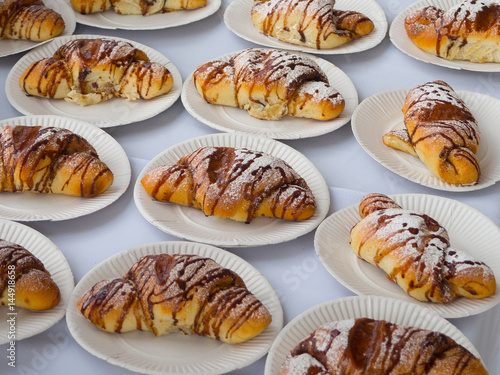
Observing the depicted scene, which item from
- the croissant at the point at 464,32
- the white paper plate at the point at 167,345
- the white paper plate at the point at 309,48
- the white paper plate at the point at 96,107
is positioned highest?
the croissant at the point at 464,32

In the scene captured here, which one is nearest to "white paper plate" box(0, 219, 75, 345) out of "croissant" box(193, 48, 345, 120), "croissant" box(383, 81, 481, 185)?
"croissant" box(193, 48, 345, 120)

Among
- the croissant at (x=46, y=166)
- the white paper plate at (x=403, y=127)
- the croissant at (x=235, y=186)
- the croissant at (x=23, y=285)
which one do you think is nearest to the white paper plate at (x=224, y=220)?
the croissant at (x=235, y=186)

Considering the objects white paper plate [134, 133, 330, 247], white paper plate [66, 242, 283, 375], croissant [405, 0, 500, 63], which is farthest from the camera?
croissant [405, 0, 500, 63]

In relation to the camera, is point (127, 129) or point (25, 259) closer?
point (25, 259)

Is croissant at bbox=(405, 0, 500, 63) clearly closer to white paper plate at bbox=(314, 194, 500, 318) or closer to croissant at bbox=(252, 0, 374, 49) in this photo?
croissant at bbox=(252, 0, 374, 49)

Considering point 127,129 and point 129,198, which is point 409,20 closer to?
point 127,129

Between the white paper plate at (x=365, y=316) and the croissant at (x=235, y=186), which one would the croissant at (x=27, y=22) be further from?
the white paper plate at (x=365, y=316)

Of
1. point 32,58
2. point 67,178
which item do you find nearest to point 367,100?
point 67,178
